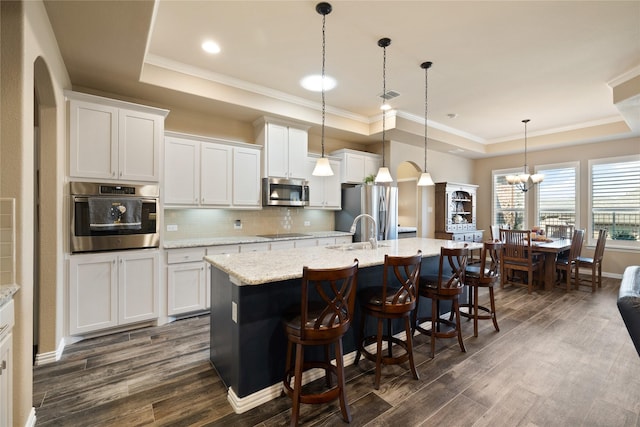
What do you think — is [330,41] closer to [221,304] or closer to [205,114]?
[205,114]

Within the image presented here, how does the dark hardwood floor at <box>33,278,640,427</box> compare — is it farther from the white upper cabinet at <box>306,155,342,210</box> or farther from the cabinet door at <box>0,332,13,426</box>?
the white upper cabinet at <box>306,155,342,210</box>

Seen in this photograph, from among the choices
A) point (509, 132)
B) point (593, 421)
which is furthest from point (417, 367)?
point (509, 132)

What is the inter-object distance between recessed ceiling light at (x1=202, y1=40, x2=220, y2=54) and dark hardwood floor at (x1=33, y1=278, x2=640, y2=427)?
3045mm

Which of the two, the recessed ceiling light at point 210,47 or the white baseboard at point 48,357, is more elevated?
the recessed ceiling light at point 210,47

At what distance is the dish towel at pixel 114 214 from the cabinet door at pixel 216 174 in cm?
86

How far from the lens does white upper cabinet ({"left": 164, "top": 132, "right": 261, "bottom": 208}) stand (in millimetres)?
3734

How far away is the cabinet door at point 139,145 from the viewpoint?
10.4ft

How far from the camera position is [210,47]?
10.1 ft

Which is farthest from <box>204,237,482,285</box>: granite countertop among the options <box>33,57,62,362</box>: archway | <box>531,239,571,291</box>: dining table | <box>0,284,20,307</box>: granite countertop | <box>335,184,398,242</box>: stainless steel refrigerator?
<box>531,239,571,291</box>: dining table

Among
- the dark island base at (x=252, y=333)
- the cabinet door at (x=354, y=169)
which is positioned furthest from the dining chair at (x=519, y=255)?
the dark island base at (x=252, y=333)

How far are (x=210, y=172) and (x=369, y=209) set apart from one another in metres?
2.64

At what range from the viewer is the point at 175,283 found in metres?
3.47

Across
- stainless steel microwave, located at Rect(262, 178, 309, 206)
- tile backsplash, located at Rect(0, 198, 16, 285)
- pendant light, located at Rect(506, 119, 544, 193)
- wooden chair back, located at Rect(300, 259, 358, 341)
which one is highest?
pendant light, located at Rect(506, 119, 544, 193)

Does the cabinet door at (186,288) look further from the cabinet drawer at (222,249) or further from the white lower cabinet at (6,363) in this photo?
the white lower cabinet at (6,363)
